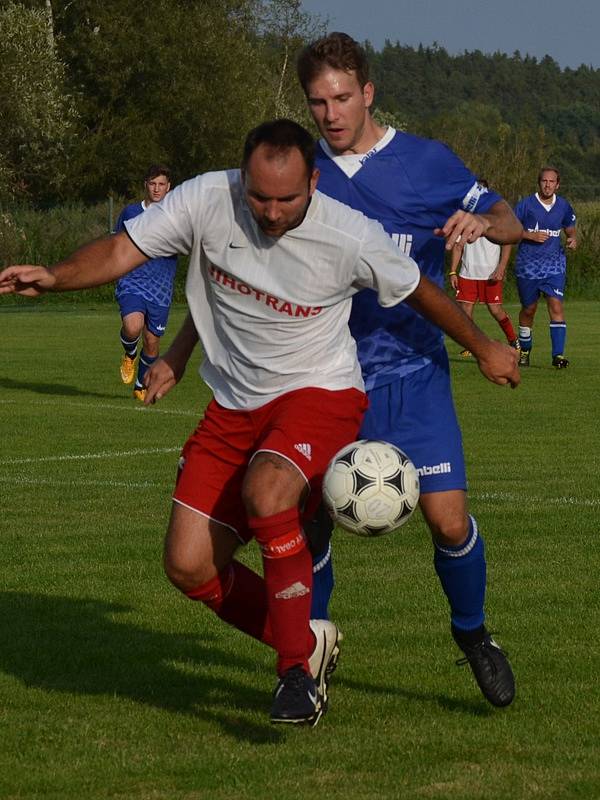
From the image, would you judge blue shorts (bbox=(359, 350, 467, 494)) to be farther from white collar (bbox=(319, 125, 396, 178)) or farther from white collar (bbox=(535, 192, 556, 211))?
white collar (bbox=(535, 192, 556, 211))

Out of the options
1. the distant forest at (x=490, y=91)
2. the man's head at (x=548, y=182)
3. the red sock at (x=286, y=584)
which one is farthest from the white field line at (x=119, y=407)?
the distant forest at (x=490, y=91)

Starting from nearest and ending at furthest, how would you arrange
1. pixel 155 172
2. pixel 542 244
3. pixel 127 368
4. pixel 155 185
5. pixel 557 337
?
pixel 155 185 → pixel 155 172 → pixel 127 368 → pixel 557 337 → pixel 542 244

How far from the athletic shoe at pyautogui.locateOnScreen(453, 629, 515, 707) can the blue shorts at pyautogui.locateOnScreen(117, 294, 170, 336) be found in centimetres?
1083

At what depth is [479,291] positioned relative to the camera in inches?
854

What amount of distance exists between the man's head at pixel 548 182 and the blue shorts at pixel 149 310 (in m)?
6.36

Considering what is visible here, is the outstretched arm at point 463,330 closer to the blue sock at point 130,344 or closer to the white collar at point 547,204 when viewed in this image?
the blue sock at point 130,344

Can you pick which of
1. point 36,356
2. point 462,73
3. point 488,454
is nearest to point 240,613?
point 488,454

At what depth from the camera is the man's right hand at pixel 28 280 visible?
15.5ft

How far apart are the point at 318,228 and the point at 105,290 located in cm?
3369

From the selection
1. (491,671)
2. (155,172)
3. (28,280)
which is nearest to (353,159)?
(28,280)

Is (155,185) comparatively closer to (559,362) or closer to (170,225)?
(559,362)

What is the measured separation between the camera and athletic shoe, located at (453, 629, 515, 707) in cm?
528

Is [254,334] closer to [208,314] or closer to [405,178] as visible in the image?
[208,314]

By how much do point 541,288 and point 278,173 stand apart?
15853mm
